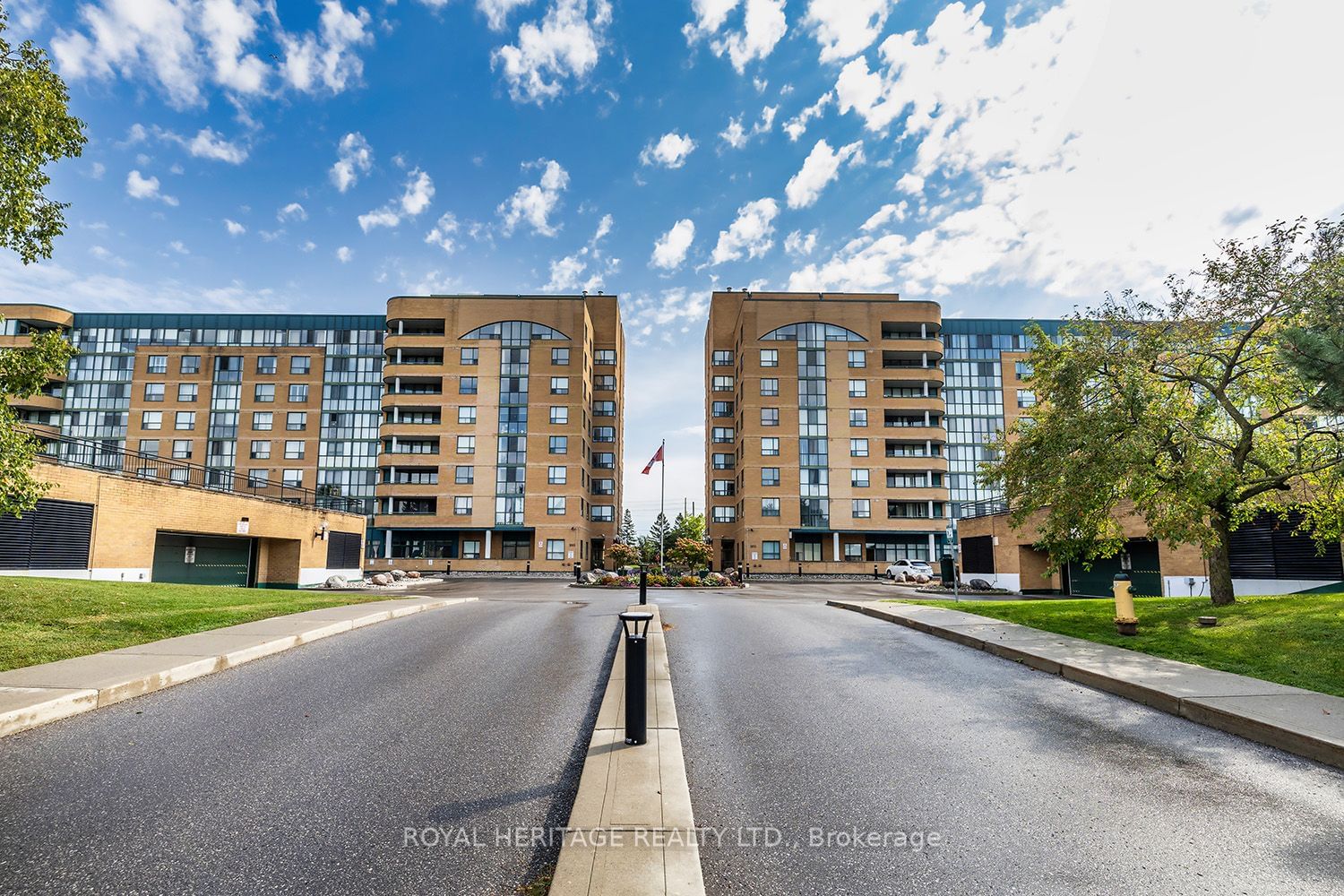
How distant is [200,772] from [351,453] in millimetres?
73121

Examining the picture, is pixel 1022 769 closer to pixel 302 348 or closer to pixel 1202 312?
pixel 1202 312

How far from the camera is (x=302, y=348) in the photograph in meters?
73.7

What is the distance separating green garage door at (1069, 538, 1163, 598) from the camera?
2912 centimetres

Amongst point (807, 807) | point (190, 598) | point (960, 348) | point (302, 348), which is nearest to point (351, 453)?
point (302, 348)

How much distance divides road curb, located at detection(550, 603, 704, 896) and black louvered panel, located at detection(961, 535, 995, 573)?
37792mm

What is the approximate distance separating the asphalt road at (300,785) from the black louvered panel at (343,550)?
3316 cm

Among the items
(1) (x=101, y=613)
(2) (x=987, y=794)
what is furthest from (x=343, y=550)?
(2) (x=987, y=794)

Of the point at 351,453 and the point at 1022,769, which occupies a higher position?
the point at 351,453

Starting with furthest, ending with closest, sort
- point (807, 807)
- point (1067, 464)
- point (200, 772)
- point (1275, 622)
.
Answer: point (1067, 464) → point (1275, 622) → point (200, 772) → point (807, 807)

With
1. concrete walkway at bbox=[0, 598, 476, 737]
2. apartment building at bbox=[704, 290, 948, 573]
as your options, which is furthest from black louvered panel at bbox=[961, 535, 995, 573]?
concrete walkway at bbox=[0, 598, 476, 737]

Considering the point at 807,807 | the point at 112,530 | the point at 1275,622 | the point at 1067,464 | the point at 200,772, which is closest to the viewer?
the point at 807,807

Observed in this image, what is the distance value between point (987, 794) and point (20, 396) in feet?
41.8

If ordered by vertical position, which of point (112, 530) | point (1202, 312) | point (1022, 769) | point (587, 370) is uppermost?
point (587, 370)

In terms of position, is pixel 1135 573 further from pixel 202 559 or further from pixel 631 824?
pixel 202 559
